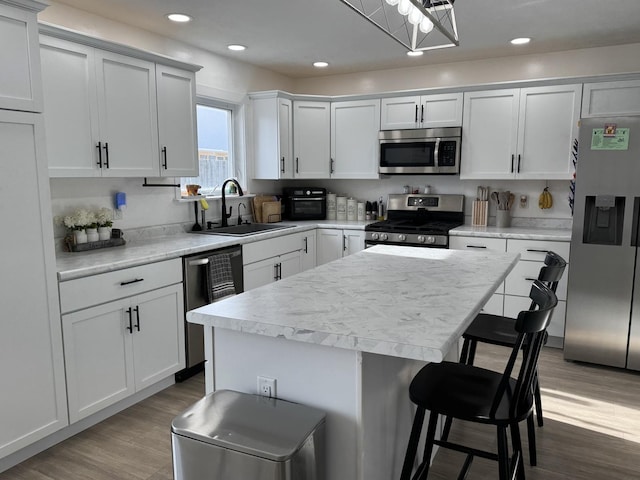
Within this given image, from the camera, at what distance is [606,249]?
11.3 ft

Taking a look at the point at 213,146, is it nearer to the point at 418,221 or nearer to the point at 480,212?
the point at 418,221

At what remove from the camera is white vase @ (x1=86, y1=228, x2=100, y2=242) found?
313 centimetres

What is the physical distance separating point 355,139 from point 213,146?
1432mm

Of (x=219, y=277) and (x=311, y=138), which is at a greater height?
(x=311, y=138)

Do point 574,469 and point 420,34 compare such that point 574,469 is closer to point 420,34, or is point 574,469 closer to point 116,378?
point 116,378

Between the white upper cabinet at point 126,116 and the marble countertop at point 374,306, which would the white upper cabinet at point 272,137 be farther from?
the marble countertop at point 374,306

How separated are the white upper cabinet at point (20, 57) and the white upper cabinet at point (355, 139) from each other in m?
3.12

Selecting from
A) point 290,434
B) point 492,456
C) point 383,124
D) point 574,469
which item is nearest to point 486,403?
point 492,456

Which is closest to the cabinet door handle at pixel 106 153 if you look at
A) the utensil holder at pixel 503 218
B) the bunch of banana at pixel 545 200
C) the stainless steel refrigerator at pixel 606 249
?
the stainless steel refrigerator at pixel 606 249

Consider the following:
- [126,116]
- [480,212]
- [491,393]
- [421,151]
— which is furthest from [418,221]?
[491,393]

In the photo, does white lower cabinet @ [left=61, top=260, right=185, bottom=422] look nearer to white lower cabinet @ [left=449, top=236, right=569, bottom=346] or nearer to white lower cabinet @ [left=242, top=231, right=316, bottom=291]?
white lower cabinet @ [left=242, top=231, right=316, bottom=291]

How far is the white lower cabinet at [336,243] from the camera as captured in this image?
4683 millimetres

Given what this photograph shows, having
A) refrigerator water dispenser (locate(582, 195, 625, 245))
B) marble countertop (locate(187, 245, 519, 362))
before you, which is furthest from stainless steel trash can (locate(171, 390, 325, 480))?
refrigerator water dispenser (locate(582, 195, 625, 245))

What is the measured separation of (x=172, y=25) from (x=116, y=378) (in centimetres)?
247
